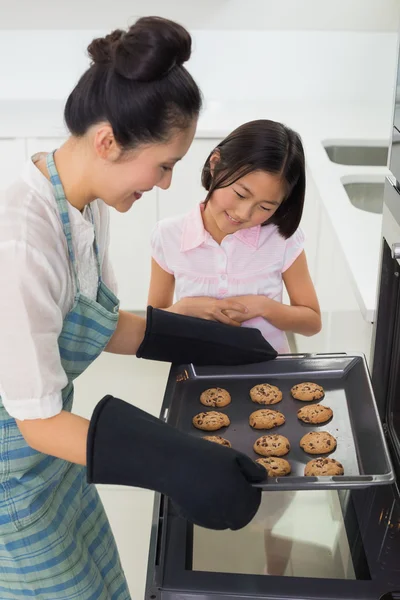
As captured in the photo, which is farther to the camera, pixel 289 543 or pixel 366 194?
pixel 366 194

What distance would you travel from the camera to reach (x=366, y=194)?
2.58 metres

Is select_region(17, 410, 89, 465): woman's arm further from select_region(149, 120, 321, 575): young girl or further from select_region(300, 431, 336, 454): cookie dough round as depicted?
select_region(149, 120, 321, 575): young girl

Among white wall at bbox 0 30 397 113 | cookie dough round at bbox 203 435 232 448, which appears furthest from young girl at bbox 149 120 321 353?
white wall at bbox 0 30 397 113

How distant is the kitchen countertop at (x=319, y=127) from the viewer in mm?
2094

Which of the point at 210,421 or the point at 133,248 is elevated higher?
the point at 133,248

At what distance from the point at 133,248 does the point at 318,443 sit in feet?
6.61

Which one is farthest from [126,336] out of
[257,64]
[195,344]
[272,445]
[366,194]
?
[257,64]

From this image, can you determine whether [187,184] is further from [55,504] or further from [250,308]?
[55,504]

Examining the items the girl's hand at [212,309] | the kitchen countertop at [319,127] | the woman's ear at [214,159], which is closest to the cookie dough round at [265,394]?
the girl's hand at [212,309]

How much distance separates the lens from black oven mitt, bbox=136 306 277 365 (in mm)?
1341

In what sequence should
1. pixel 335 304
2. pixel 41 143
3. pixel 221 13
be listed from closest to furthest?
pixel 335 304
pixel 41 143
pixel 221 13

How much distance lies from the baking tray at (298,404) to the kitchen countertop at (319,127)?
64 centimetres

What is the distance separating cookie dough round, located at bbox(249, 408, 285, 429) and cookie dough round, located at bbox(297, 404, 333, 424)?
1.3 inches

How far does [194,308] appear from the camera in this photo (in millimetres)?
1551
